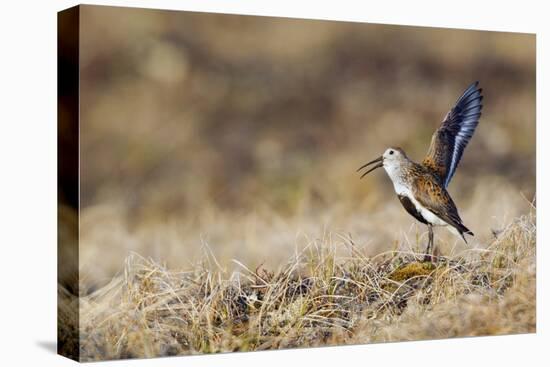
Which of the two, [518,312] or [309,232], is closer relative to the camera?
[309,232]

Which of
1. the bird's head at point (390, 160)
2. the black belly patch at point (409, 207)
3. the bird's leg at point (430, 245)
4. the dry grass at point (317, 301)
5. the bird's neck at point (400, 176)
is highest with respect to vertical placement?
the bird's head at point (390, 160)

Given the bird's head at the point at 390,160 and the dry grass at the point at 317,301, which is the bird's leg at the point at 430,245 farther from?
the bird's head at the point at 390,160

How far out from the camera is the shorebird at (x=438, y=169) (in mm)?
8961

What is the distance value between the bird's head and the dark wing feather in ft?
0.66

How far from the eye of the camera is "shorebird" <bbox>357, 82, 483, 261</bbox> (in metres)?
8.96

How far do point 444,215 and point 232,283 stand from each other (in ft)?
6.22

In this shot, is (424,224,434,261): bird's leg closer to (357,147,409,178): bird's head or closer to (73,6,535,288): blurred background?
(73,6,535,288): blurred background

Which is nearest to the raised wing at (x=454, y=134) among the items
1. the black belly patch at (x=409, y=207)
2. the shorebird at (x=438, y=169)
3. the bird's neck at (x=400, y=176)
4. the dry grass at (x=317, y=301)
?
the shorebird at (x=438, y=169)

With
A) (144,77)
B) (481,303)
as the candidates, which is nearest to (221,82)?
(144,77)

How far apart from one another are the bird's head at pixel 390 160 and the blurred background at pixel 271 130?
0.05 meters

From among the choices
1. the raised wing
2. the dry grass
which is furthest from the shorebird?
the dry grass

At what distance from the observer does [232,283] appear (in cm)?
824

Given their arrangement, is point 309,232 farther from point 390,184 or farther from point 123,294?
→ point 123,294

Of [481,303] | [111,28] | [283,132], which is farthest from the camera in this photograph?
[481,303]
